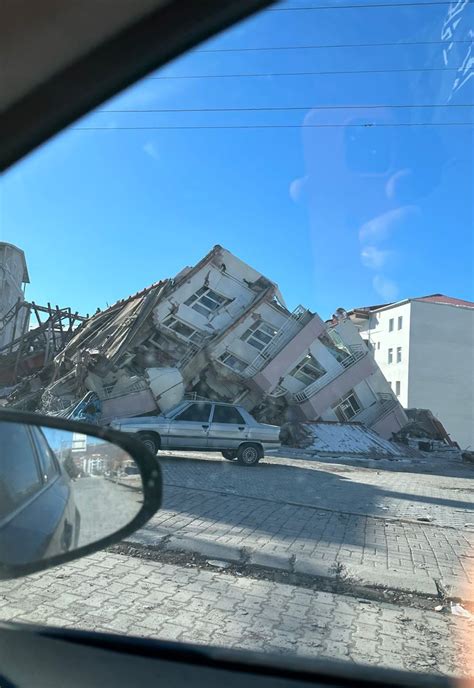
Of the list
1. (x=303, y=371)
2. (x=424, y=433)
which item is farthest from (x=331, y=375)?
(x=424, y=433)

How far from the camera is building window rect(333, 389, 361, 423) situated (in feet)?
88.5

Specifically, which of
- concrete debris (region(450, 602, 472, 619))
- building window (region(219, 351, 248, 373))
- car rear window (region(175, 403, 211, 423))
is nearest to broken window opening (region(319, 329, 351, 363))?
building window (region(219, 351, 248, 373))

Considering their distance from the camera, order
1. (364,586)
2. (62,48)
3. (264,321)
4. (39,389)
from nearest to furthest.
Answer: (62,48), (364,586), (39,389), (264,321)

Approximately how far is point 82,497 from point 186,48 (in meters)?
3.28

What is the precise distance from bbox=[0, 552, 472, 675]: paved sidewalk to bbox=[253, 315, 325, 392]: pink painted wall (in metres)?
20.2

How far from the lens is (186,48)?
4176 mm

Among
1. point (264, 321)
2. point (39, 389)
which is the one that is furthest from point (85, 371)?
point (264, 321)

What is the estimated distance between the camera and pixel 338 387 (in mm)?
26359

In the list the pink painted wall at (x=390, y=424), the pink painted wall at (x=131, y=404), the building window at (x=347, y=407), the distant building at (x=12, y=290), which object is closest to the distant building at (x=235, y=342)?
the building window at (x=347, y=407)

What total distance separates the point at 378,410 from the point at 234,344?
26.5ft

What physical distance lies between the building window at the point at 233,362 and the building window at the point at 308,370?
2.51 meters

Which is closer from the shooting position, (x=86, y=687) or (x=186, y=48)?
(x=86, y=687)

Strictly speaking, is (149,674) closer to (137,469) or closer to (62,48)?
(137,469)

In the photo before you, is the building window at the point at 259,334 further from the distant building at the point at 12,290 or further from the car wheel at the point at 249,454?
the distant building at the point at 12,290
